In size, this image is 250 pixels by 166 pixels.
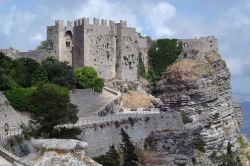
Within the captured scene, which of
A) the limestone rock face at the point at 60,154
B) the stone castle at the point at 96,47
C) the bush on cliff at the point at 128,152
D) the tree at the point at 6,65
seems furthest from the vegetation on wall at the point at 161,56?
the limestone rock face at the point at 60,154

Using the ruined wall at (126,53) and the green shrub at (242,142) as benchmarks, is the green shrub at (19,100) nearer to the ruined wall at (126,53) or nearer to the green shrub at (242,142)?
the ruined wall at (126,53)

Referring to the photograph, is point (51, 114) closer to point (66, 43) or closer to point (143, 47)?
point (66, 43)

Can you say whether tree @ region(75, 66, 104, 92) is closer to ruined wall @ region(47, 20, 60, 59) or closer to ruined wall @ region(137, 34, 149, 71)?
ruined wall @ region(47, 20, 60, 59)

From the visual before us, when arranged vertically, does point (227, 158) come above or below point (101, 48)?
below

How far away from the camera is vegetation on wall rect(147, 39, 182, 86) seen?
73438 millimetres

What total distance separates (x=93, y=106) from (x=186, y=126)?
9227 millimetres

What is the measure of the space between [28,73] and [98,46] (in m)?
12.0

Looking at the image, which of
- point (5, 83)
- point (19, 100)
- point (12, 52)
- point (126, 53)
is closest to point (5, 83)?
point (5, 83)

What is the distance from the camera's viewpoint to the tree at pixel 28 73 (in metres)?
52.9

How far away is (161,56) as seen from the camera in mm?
→ 73688

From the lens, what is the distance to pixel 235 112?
A: 252ft

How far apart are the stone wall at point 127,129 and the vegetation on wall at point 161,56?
15235 mm

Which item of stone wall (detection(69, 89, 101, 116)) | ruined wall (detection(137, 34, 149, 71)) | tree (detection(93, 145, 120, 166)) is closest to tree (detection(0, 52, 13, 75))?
stone wall (detection(69, 89, 101, 116))

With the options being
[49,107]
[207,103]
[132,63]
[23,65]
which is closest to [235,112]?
[207,103]
